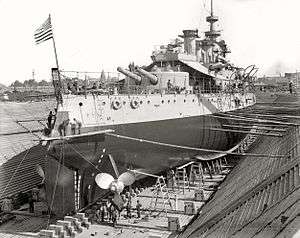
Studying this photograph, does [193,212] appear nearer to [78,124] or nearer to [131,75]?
[78,124]

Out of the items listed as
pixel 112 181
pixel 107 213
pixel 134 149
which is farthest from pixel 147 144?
pixel 107 213

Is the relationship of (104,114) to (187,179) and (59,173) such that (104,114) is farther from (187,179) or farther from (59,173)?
(187,179)

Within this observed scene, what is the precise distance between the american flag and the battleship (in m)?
1.13

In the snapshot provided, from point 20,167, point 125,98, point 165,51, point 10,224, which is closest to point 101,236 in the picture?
point 10,224

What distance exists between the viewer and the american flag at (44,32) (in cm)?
1104

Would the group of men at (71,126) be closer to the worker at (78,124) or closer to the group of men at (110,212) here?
the worker at (78,124)

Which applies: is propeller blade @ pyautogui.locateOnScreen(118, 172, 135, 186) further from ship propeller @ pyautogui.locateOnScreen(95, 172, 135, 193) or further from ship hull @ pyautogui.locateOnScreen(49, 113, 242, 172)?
ship hull @ pyautogui.locateOnScreen(49, 113, 242, 172)

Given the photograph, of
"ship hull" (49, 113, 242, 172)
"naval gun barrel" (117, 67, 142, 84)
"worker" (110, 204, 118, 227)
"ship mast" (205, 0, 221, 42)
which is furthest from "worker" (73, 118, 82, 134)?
"ship mast" (205, 0, 221, 42)

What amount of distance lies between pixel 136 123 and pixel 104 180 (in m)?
2.73

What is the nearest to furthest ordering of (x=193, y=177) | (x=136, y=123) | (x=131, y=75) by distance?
(x=136, y=123), (x=131, y=75), (x=193, y=177)

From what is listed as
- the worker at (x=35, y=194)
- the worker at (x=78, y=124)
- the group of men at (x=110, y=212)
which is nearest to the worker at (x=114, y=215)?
the group of men at (x=110, y=212)

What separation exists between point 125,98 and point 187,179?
5256 millimetres

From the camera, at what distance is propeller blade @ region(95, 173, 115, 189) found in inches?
452

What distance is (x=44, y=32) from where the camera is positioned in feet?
36.3
